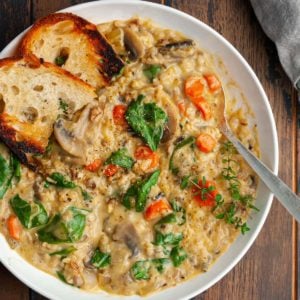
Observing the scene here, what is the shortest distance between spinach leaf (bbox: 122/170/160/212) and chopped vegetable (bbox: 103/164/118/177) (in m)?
0.20

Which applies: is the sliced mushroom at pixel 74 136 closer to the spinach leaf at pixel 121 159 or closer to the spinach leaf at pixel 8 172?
the spinach leaf at pixel 121 159

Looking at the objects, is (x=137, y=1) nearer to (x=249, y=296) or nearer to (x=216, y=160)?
(x=216, y=160)

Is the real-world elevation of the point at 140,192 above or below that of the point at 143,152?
below

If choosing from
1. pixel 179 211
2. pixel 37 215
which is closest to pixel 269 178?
pixel 179 211

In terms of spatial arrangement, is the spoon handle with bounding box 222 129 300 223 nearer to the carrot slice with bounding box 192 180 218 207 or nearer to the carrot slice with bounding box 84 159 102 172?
the carrot slice with bounding box 192 180 218 207

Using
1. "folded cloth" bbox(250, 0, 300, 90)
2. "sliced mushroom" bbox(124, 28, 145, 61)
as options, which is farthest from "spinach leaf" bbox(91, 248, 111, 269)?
"folded cloth" bbox(250, 0, 300, 90)

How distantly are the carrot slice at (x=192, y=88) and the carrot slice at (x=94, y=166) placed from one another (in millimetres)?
978

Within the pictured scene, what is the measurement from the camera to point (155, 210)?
16.4 feet

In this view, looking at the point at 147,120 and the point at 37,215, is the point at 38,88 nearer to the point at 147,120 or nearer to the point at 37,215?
the point at 147,120

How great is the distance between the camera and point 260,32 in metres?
5.65

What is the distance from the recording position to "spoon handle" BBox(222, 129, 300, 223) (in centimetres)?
501

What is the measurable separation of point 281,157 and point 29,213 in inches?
98.6

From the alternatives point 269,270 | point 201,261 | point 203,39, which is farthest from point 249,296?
point 203,39

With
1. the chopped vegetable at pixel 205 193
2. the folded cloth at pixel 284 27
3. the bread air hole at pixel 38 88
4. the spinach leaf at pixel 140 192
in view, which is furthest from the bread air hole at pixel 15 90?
the folded cloth at pixel 284 27
